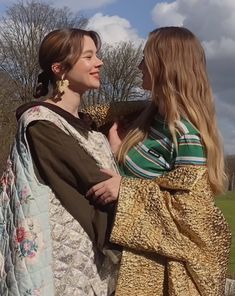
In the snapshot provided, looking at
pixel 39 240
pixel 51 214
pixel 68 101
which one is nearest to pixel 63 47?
pixel 68 101

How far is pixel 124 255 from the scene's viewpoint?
291 cm

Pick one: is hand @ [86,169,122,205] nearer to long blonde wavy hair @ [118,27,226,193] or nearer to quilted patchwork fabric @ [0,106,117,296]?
quilted patchwork fabric @ [0,106,117,296]

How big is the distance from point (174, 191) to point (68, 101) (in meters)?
0.65

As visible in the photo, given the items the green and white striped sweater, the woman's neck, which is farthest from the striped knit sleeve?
the woman's neck

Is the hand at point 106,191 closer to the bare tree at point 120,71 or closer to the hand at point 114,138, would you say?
the hand at point 114,138

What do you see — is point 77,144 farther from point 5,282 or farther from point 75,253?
point 5,282

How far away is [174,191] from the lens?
9.55ft

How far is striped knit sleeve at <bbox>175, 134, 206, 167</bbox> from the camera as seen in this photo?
293 cm

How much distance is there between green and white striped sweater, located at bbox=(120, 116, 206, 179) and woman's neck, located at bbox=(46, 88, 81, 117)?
335 millimetres

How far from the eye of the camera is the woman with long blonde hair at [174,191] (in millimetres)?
2867

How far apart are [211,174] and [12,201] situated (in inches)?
34.2

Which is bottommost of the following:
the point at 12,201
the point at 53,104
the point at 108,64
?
the point at 12,201

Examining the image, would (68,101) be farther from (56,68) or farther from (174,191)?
(174,191)

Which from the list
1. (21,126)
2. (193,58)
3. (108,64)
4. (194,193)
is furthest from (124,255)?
(108,64)
